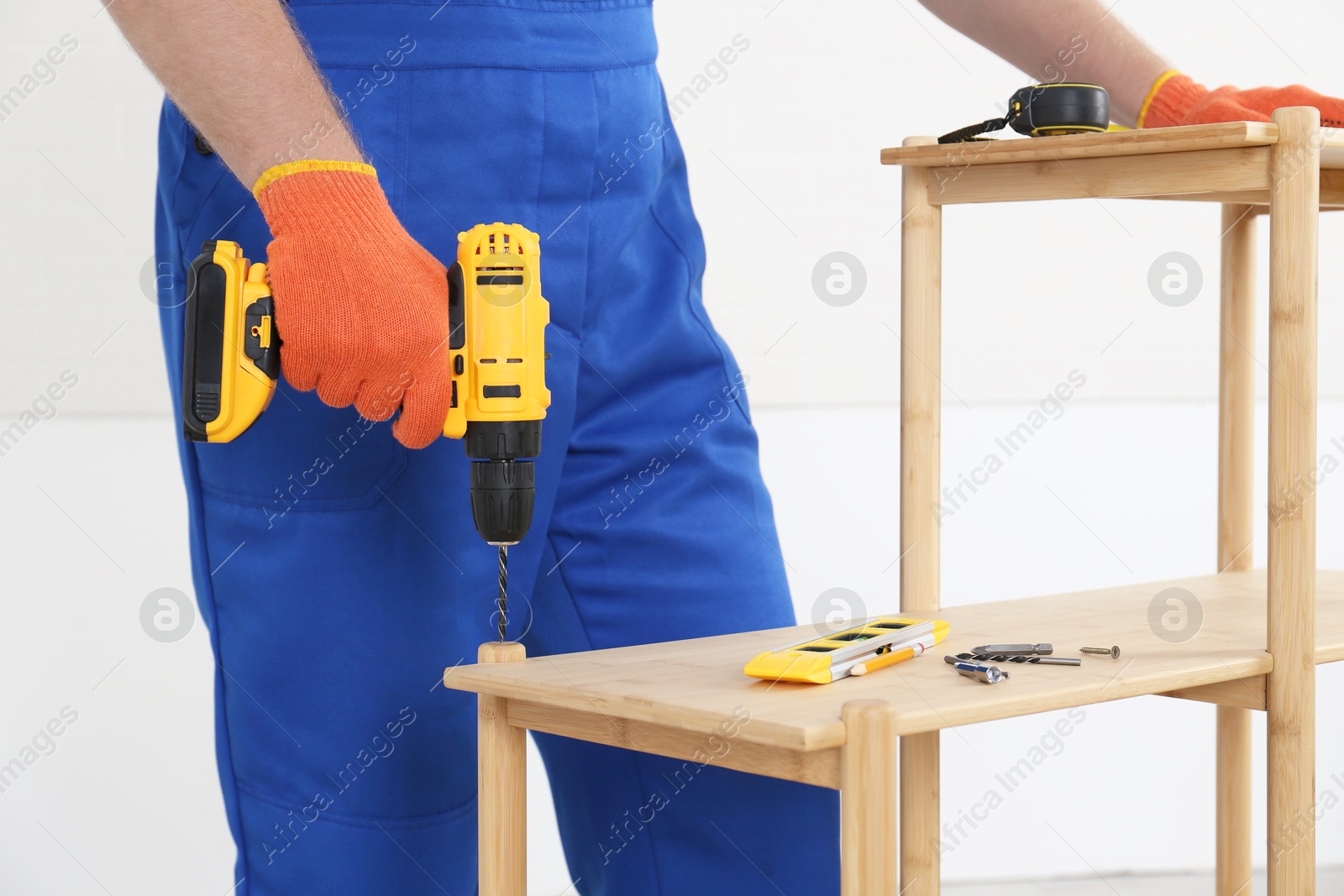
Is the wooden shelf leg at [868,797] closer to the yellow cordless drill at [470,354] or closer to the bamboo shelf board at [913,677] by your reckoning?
the bamboo shelf board at [913,677]

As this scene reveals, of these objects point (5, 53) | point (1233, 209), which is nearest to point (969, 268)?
point (1233, 209)

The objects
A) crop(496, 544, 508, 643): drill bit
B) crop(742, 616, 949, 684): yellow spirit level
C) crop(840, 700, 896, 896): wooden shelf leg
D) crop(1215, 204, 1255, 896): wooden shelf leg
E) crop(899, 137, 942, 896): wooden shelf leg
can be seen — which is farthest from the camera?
crop(1215, 204, 1255, 896): wooden shelf leg

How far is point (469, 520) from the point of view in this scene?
973 mm

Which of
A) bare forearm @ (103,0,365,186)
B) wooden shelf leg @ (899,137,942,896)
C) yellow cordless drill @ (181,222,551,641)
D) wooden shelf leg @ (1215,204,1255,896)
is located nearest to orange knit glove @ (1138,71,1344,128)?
wooden shelf leg @ (899,137,942,896)

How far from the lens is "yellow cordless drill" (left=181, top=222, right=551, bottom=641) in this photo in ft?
2.71

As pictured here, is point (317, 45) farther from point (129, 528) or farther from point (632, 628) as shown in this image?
point (129, 528)

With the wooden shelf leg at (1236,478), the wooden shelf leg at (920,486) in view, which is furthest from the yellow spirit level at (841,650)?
the wooden shelf leg at (1236,478)

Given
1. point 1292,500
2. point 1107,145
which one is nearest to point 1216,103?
point 1107,145

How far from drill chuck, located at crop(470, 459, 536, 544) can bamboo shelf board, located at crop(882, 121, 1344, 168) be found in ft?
1.26

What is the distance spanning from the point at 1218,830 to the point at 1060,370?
3.15ft

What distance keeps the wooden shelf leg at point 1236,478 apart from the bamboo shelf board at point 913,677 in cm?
30

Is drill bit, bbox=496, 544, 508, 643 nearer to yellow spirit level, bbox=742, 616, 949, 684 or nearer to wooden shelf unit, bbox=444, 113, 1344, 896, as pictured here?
wooden shelf unit, bbox=444, 113, 1344, 896

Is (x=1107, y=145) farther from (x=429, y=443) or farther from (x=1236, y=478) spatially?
(x=1236, y=478)

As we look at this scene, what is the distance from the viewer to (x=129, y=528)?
1.95m
